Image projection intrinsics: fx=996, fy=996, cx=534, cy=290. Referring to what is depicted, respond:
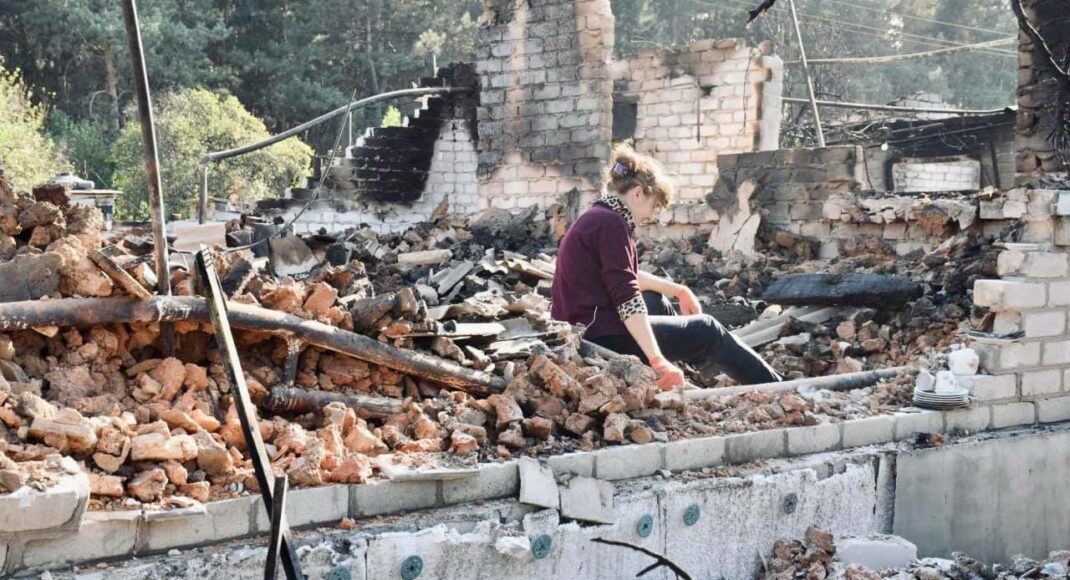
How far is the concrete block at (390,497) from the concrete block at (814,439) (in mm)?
1672

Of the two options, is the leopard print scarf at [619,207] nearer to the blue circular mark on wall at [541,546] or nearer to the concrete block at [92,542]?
the blue circular mark on wall at [541,546]

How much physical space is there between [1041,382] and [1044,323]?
0.32 meters

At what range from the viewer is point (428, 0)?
30.7 metres

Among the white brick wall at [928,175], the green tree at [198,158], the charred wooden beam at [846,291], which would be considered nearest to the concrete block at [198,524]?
the charred wooden beam at [846,291]

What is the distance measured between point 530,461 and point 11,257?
1.96 m

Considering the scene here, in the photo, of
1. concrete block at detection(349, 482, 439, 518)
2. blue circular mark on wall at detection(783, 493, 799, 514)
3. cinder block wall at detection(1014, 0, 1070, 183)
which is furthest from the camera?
cinder block wall at detection(1014, 0, 1070, 183)

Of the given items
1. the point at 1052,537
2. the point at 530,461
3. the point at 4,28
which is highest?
the point at 4,28

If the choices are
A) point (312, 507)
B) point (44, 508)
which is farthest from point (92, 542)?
point (312, 507)

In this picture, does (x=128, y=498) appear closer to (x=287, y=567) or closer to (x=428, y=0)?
(x=287, y=567)

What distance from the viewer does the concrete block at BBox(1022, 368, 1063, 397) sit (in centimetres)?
496

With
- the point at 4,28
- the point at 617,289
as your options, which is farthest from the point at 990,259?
the point at 4,28

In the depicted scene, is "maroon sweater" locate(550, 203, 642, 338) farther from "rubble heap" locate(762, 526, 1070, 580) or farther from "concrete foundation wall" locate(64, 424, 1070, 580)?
"rubble heap" locate(762, 526, 1070, 580)

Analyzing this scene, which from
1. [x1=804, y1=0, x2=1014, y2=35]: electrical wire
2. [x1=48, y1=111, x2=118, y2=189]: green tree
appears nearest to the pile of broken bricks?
[x1=48, y1=111, x2=118, y2=189]: green tree

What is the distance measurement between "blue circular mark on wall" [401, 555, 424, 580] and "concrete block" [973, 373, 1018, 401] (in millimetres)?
3014
